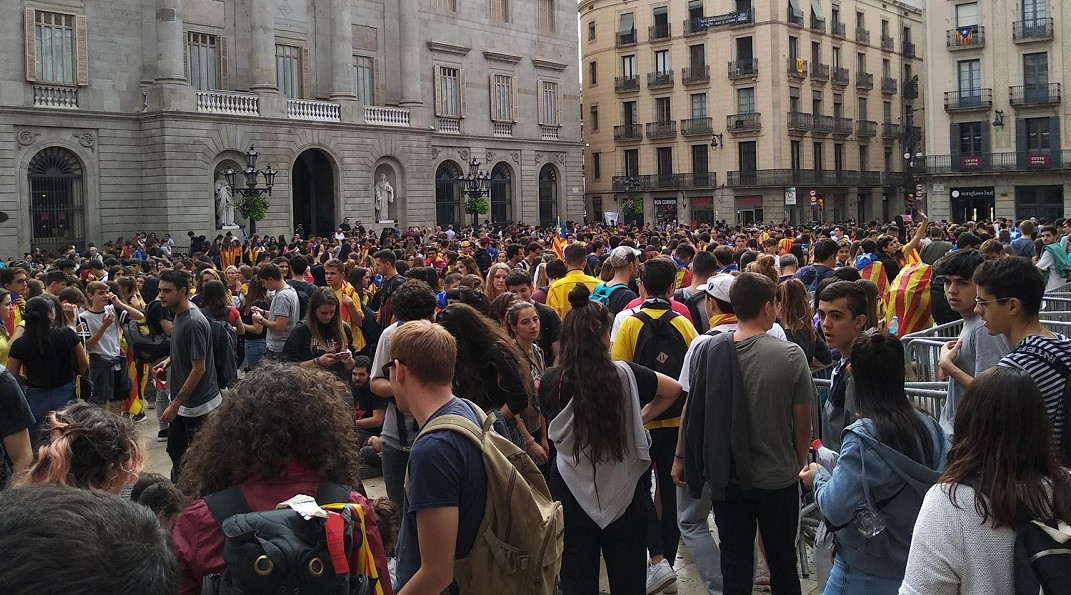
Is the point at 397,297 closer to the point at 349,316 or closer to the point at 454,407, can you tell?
the point at 454,407

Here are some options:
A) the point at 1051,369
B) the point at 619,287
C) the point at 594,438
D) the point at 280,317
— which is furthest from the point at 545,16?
the point at 1051,369

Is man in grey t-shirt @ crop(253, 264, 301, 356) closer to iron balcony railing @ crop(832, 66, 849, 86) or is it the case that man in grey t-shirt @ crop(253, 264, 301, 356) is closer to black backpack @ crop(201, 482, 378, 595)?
black backpack @ crop(201, 482, 378, 595)

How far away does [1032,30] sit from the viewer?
1786 inches

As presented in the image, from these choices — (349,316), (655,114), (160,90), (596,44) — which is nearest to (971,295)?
(349,316)

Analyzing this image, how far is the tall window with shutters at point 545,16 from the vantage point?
152 feet

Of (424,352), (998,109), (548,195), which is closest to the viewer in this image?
(424,352)

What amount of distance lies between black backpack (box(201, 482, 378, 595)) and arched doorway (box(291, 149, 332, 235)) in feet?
118

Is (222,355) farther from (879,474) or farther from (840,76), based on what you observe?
(840,76)

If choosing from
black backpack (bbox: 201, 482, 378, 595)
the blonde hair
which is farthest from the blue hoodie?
black backpack (bbox: 201, 482, 378, 595)

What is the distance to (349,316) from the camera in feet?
30.3

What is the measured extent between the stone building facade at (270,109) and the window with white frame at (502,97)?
0.09 meters

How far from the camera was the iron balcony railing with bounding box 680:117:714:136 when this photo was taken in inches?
2094

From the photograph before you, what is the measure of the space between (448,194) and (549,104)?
797 cm

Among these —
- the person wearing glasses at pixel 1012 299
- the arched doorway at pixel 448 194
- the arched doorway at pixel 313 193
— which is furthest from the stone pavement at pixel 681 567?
the arched doorway at pixel 448 194
